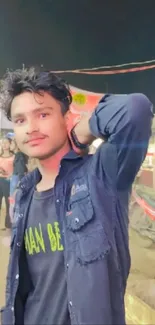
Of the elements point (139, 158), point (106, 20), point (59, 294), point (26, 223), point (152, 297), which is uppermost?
point (106, 20)

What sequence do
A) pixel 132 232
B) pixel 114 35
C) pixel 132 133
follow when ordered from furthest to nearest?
pixel 114 35
pixel 132 232
pixel 132 133

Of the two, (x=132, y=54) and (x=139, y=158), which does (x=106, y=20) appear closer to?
(x=132, y=54)

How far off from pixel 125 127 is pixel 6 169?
2.31 feet

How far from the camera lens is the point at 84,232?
28.4 inches

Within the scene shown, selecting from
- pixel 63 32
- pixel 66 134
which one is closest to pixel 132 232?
pixel 66 134

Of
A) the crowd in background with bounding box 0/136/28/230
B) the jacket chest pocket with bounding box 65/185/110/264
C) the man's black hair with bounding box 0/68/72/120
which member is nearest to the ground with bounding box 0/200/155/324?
the crowd in background with bounding box 0/136/28/230

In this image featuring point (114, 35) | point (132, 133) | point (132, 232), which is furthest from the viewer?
point (114, 35)

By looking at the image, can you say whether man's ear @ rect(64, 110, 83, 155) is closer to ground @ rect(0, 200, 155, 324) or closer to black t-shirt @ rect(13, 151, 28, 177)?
black t-shirt @ rect(13, 151, 28, 177)

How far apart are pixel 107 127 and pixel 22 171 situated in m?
0.56

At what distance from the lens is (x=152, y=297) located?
3.85ft

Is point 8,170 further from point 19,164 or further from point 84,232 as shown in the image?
point 84,232

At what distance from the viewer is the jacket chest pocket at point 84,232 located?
0.71 metres

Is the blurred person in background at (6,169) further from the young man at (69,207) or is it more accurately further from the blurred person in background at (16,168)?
the young man at (69,207)

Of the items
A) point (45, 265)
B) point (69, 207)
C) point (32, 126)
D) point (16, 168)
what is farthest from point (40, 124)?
point (16, 168)
